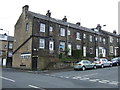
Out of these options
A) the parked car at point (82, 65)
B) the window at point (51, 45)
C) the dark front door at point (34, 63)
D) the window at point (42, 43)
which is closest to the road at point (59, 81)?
the parked car at point (82, 65)

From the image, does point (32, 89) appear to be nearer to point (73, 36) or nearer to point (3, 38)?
point (73, 36)

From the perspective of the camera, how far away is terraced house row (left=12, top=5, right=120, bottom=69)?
3103cm

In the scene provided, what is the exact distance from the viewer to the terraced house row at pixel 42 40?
31031 millimetres

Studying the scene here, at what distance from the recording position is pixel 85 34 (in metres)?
42.0

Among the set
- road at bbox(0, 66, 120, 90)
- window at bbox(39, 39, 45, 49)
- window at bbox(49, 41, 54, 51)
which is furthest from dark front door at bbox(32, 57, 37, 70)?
road at bbox(0, 66, 120, 90)

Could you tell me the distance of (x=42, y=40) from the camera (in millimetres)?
32469

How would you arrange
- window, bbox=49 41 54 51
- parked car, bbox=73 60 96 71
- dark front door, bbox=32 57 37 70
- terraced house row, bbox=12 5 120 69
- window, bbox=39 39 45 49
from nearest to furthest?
parked car, bbox=73 60 96 71
dark front door, bbox=32 57 37 70
terraced house row, bbox=12 5 120 69
window, bbox=39 39 45 49
window, bbox=49 41 54 51

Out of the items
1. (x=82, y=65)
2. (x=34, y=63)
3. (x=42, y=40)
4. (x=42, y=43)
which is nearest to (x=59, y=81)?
(x=82, y=65)

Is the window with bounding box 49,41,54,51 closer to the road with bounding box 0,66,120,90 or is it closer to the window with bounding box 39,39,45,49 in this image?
the window with bounding box 39,39,45,49

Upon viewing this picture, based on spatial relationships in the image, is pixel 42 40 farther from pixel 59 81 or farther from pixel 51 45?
pixel 59 81

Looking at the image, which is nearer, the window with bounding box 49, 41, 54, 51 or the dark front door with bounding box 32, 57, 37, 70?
the dark front door with bounding box 32, 57, 37, 70

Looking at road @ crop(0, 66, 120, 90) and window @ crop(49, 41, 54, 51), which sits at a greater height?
window @ crop(49, 41, 54, 51)

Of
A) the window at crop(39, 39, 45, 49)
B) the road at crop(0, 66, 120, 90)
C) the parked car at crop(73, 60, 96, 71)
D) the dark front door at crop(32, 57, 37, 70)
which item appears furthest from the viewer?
the window at crop(39, 39, 45, 49)

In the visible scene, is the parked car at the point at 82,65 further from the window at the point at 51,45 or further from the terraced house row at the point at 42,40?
the window at the point at 51,45
